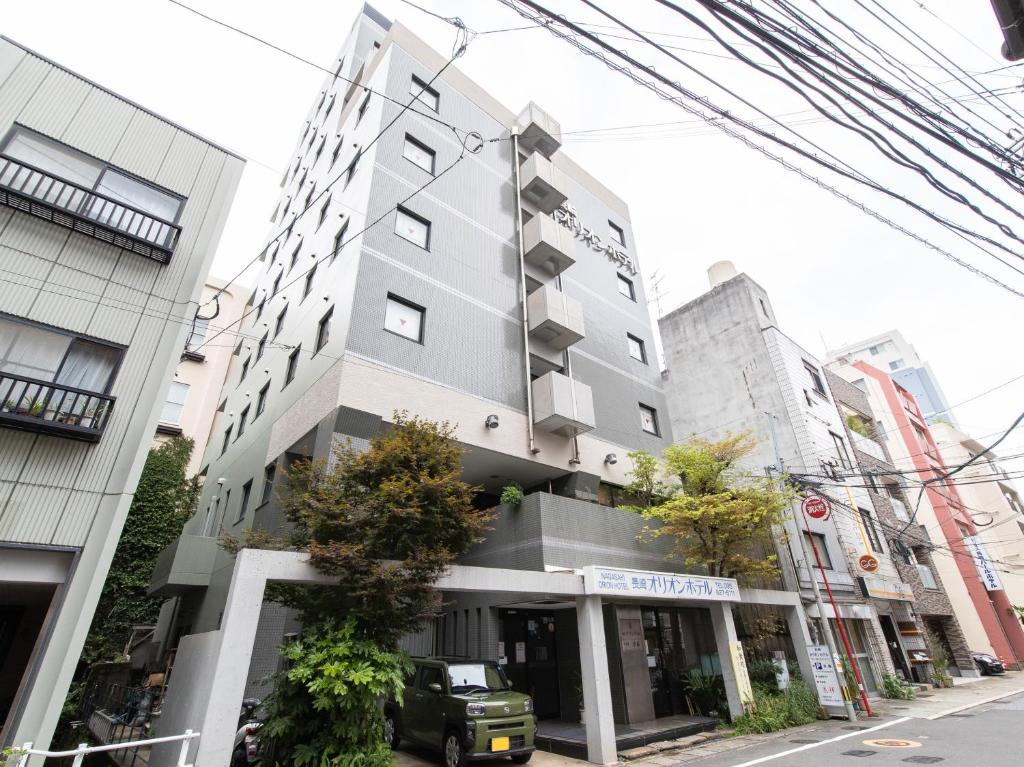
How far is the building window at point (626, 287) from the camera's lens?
77.8 ft

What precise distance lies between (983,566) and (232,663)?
1508 inches

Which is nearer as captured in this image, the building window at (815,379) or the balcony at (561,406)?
the balcony at (561,406)

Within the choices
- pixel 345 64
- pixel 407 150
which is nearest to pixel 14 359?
pixel 407 150

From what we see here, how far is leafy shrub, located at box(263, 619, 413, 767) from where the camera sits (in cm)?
684

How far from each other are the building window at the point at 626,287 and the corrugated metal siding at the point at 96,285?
1659 centimetres

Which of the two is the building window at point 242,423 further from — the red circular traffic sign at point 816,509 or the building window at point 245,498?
the red circular traffic sign at point 816,509

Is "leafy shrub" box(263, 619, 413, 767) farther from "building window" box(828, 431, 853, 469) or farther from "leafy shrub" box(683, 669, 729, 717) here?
"building window" box(828, 431, 853, 469)

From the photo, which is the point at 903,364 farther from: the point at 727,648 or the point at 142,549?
the point at 142,549

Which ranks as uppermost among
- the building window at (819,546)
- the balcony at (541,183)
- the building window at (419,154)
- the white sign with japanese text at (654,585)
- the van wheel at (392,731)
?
the balcony at (541,183)

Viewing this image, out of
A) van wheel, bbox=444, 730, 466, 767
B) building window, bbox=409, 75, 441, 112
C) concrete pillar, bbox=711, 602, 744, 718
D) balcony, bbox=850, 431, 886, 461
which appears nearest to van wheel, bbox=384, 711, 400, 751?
van wheel, bbox=444, 730, 466, 767

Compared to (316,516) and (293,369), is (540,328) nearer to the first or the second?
(293,369)

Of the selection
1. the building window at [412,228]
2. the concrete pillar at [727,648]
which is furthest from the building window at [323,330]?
the concrete pillar at [727,648]

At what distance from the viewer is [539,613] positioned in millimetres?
14195

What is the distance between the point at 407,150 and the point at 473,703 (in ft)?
53.2
